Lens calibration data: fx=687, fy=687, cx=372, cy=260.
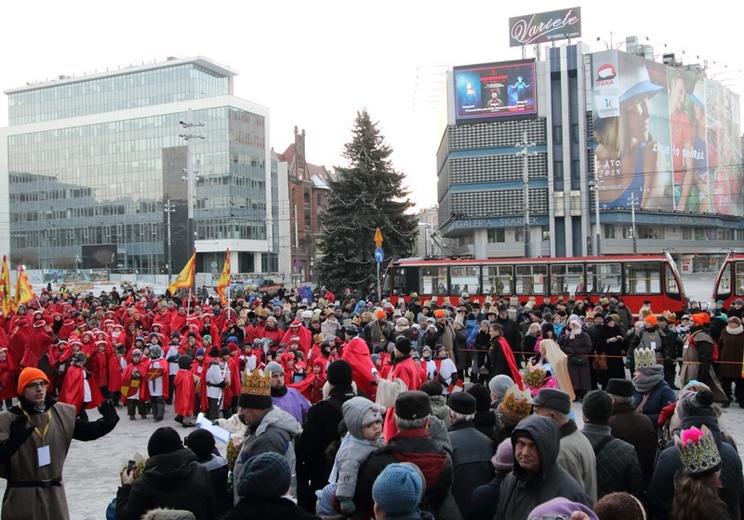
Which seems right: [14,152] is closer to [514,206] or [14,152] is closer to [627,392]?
[514,206]

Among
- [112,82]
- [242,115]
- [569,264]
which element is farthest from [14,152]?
[569,264]

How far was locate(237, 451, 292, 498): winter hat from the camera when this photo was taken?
3.54 m

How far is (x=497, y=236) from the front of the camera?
59844 mm

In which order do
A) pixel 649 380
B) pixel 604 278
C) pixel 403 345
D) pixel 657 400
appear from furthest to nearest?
pixel 604 278 → pixel 403 345 → pixel 649 380 → pixel 657 400

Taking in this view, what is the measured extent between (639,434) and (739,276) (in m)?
22.6

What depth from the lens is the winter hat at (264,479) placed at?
3.54m

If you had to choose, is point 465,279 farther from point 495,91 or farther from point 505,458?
point 495,91

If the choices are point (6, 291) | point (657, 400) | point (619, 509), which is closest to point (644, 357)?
point (657, 400)

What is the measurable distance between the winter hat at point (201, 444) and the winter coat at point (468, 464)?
5.84 ft

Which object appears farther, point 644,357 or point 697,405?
point 644,357

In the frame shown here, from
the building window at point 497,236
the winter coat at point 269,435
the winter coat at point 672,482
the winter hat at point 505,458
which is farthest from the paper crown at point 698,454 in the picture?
the building window at point 497,236

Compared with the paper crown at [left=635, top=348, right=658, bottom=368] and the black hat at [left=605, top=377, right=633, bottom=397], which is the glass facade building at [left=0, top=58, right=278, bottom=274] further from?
the black hat at [left=605, top=377, right=633, bottom=397]

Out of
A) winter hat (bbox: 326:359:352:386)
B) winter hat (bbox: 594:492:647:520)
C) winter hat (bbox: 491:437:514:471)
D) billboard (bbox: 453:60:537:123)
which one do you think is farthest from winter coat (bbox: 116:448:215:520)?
billboard (bbox: 453:60:537:123)

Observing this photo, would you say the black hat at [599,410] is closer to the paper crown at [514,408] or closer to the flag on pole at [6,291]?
the paper crown at [514,408]
